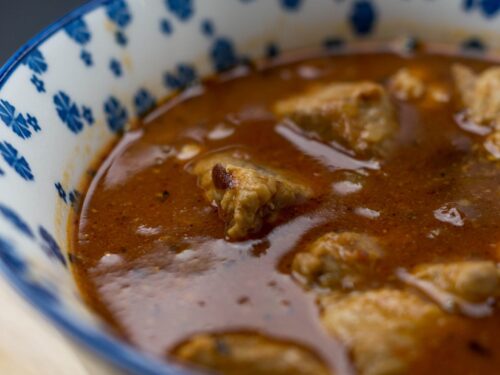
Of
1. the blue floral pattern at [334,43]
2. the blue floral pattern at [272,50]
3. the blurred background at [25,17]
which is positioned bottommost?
the blue floral pattern at [334,43]

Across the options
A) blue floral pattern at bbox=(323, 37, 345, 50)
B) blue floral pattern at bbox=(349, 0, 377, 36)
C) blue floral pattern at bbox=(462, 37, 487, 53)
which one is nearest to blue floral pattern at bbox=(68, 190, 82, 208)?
blue floral pattern at bbox=(323, 37, 345, 50)

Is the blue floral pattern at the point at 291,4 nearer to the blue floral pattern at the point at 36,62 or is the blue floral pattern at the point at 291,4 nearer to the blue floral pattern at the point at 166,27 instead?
the blue floral pattern at the point at 166,27

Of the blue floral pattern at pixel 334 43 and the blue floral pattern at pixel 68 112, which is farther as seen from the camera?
the blue floral pattern at pixel 334 43

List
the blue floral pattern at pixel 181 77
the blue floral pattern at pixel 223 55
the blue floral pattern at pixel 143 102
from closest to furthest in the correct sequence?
1. the blue floral pattern at pixel 143 102
2. the blue floral pattern at pixel 181 77
3. the blue floral pattern at pixel 223 55

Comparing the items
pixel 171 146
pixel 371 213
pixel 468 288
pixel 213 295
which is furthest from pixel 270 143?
pixel 468 288

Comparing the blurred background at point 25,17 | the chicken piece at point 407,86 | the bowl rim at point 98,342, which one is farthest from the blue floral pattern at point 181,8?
the bowl rim at point 98,342

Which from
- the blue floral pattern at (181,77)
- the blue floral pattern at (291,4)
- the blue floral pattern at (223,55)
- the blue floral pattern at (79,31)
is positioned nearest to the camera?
the blue floral pattern at (79,31)

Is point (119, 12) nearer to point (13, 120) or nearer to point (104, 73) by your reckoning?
point (104, 73)

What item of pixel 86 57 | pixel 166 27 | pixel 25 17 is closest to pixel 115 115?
pixel 86 57
